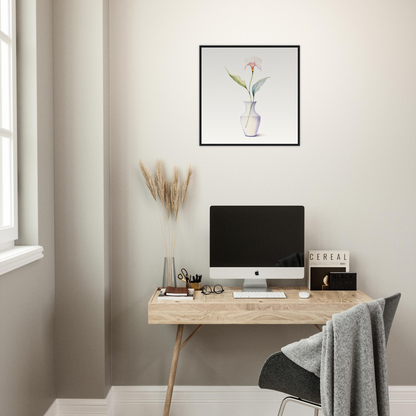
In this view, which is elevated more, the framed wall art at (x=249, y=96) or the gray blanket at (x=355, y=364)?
the framed wall art at (x=249, y=96)

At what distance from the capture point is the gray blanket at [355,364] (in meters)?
1.38

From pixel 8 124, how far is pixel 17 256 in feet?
2.14

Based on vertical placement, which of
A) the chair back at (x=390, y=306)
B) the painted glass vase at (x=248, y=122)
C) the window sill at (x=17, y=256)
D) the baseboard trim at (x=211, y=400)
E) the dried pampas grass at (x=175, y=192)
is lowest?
the baseboard trim at (x=211, y=400)

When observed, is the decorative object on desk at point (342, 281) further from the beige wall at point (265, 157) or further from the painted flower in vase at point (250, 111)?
the painted flower in vase at point (250, 111)

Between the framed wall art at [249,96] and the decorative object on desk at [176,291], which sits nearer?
the decorative object on desk at [176,291]

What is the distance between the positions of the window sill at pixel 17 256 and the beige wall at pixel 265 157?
0.57 m

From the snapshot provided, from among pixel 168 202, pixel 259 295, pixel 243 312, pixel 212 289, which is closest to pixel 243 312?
pixel 243 312

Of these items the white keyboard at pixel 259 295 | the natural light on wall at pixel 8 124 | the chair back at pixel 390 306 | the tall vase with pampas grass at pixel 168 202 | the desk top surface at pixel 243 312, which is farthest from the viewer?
the tall vase with pampas grass at pixel 168 202

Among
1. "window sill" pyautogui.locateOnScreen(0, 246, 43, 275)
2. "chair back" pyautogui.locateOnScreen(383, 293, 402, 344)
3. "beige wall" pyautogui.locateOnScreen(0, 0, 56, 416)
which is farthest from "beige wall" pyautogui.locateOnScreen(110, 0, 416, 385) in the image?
"chair back" pyautogui.locateOnScreen(383, 293, 402, 344)

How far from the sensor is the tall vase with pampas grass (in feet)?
7.35

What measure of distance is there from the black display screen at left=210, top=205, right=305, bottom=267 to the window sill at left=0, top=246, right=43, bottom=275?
35.9 inches

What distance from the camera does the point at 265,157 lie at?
7.61ft

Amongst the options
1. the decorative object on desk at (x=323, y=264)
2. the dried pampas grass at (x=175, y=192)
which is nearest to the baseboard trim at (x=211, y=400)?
the decorative object on desk at (x=323, y=264)

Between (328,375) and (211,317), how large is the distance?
693mm
